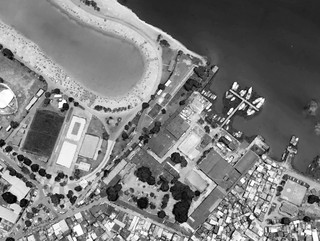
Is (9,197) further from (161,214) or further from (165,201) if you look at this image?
(165,201)

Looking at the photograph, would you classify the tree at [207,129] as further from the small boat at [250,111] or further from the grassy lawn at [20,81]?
the grassy lawn at [20,81]

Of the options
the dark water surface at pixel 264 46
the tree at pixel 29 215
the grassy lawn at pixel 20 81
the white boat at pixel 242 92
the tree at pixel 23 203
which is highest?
the dark water surface at pixel 264 46

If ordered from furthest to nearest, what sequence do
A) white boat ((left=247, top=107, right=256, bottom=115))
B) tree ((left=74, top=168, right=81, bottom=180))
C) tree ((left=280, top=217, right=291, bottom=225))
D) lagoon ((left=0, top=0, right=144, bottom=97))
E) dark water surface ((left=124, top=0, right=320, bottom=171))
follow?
dark water surface ((left=124, top=0, right=320, bottom=171)) → white boat ((left=247, top=107, right=256, bottom=115)) → lagoon ((left=0, top=0, right=144, bottom=97)) → tree ((left=280, top=217, right=291, bottom=225)) → tree ((left=74, top=168, right=81, bottom=180))

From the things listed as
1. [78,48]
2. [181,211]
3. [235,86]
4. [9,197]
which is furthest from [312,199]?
[9,197]

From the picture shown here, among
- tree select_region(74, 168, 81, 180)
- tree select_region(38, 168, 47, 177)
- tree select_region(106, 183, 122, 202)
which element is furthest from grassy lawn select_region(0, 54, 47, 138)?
tree select_region(106, 183, 122, 202)

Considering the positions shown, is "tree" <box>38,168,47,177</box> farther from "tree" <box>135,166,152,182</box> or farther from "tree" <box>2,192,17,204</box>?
"tree" <box>135,166,152,182</box>

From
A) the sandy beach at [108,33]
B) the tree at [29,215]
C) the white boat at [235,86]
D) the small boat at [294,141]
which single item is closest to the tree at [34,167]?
the tree at [29,215]
